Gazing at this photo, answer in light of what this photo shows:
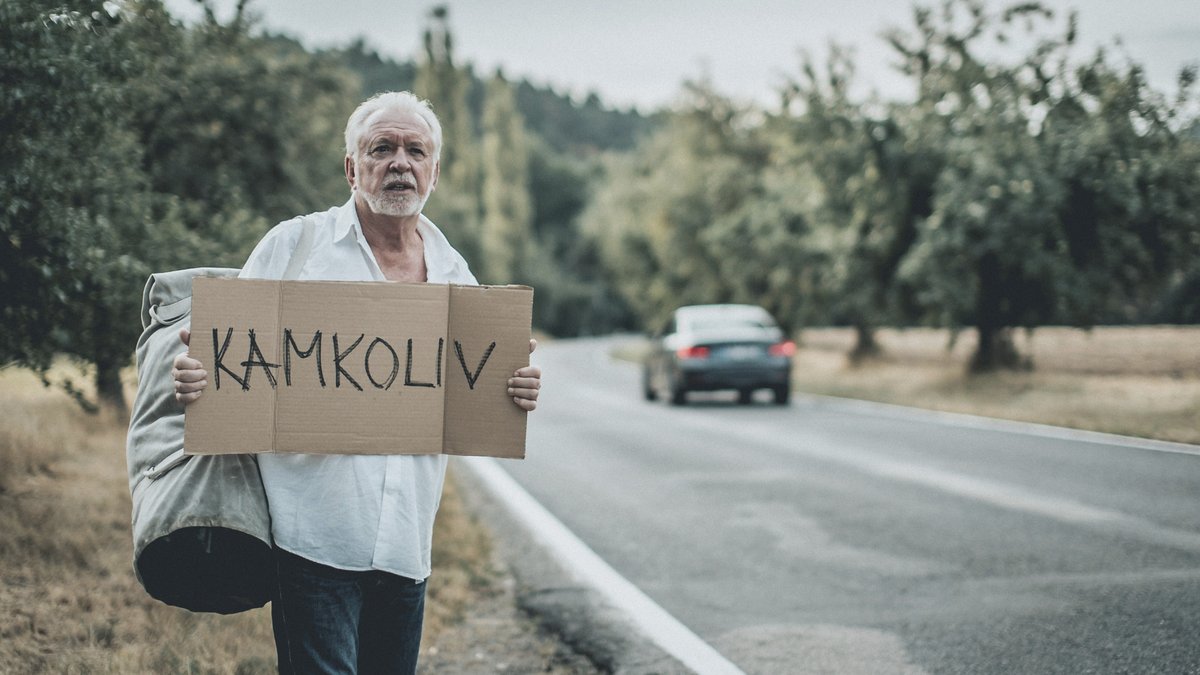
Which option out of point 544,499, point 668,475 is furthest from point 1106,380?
point 544,499

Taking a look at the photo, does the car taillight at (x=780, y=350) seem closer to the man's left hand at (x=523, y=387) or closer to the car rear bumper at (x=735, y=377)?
the car rear bumper at (x=735, y=377)

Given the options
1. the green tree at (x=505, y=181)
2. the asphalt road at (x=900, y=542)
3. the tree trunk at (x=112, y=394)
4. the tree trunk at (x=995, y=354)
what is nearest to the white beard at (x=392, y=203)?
the asphalt road at (x=900, y=542)

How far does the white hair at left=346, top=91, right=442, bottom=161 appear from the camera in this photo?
9.40 feet

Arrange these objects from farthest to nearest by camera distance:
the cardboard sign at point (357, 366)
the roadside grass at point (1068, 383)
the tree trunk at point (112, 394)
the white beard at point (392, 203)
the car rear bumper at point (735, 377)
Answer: the car rear bumper at point (735, 377) → the roadside grass at point (1068, 383) → the tree trunk at point (112, 394) → the white beard at point (392, 203) → the cardboard sign at point (357, 366)

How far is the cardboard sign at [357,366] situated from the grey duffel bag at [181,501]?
89 millimetres

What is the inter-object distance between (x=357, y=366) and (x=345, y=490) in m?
0.32

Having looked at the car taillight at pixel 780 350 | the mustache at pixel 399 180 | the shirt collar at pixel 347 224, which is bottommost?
the car taillight at pixel 780 350

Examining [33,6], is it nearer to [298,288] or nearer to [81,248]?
[81,248]

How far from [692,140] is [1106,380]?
20432mm

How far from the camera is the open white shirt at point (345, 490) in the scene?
8.58 feet

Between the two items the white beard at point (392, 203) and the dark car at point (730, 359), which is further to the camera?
the dark car at point (730, 359)

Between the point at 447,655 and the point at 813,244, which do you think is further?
the point at 813,244

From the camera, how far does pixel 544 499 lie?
9.02 m

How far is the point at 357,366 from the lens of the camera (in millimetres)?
2797
